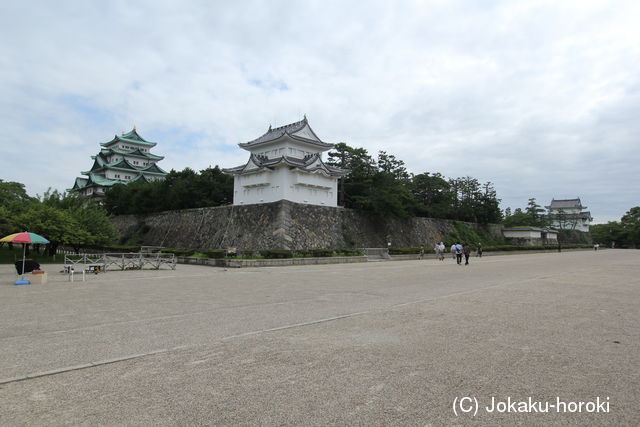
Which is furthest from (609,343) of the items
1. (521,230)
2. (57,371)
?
(521,230)

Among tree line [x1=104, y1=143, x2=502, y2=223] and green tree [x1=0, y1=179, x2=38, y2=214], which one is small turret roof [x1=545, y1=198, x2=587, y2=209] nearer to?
tree line [x1=104, y1=143, x2=502, y2=223]

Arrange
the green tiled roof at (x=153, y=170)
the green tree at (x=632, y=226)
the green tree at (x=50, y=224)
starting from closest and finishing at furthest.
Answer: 1. the green tree at (x=50, y=224)
2. the green tiled roof at (x=153, y=170)
3. the green tree at (x=632, y=226)

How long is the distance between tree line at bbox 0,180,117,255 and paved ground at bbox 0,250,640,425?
15648 mm

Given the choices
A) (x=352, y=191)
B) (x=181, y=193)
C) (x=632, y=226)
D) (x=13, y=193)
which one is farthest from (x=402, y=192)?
(x=632, y=226)

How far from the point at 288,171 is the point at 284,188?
1491 millimetres

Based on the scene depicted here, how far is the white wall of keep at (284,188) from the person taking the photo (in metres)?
31.0

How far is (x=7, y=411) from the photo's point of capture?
3123 millimetres

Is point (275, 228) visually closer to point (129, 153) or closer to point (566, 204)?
point (129, 153)

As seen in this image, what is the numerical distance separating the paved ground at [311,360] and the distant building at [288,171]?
23033 mm

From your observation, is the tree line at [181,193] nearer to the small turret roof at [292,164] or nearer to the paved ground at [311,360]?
the small turret roof at [292,164]

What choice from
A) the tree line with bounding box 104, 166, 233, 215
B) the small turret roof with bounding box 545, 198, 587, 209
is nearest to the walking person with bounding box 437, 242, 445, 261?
the tree line with bounding box 104, 166, 233, 215

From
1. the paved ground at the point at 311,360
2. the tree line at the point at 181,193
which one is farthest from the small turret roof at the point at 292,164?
the paved ground at the point at 311,360

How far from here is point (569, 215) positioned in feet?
252

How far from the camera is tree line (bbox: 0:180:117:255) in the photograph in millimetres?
21281
